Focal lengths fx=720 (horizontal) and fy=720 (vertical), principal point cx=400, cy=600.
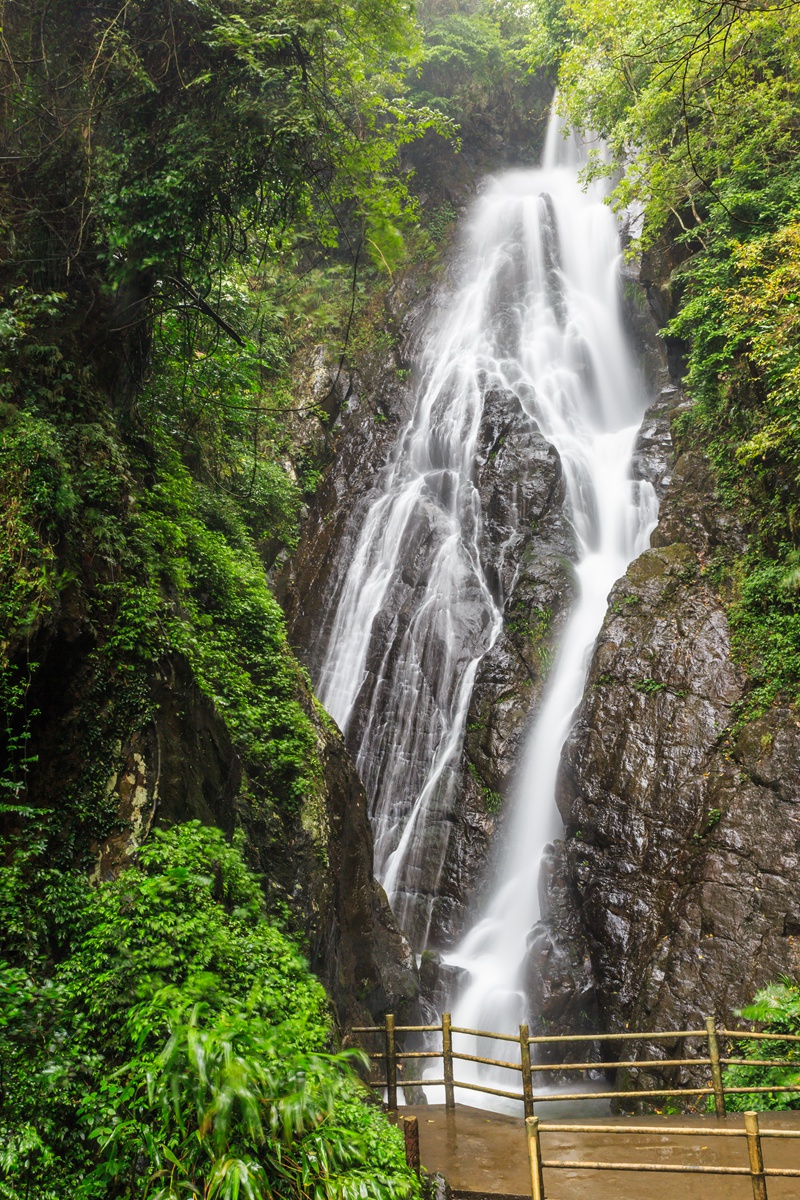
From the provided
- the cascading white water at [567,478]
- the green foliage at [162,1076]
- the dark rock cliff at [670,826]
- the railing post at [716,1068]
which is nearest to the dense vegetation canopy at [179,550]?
the green foliage at [162,1076]

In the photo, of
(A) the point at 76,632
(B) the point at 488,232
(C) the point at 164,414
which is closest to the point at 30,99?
(C) the point at 164,414

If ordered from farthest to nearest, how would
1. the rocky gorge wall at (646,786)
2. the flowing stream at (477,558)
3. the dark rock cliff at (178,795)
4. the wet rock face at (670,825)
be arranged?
1. the flowing stream at (477,558)
2. the rocky gorge wall at (646,786)
3. the wet rock face at (670,825)
4. the dark rock cliff at (178,795)

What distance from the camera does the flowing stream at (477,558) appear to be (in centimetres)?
1323

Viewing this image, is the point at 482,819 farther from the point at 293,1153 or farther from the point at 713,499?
the point at 293,1153

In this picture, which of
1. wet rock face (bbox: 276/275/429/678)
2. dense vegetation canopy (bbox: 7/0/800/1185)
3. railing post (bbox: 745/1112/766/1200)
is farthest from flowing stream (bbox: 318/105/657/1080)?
railing post (bbox: 745/1112/766/1200)

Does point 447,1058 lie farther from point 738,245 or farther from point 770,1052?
point 738,245

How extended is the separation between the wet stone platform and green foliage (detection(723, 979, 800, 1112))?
0.53 m

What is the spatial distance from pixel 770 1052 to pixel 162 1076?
24.0 ft

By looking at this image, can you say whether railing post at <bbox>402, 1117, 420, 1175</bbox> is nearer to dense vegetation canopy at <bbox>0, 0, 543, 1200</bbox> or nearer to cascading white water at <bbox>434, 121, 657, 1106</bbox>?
dense vegetation canopy at <bbox>0, 0, 543, 1200</bbox>

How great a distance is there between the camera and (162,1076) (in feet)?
12.5

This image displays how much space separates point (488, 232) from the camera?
26812 millimetres

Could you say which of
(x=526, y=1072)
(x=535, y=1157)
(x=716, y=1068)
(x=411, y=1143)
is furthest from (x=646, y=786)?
(x=411, y=1143)

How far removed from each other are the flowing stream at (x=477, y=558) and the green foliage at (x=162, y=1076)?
7.83 metres

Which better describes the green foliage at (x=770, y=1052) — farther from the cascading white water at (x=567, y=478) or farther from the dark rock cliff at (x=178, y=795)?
the dark rock cliff at (x=178, y=795)
